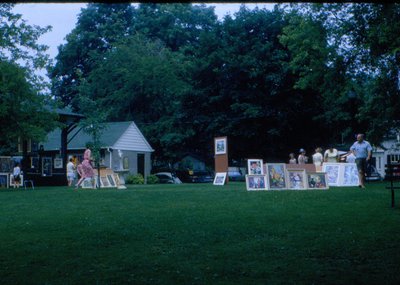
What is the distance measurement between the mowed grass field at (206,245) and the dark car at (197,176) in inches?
1506

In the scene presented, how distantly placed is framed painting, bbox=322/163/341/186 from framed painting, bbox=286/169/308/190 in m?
3.31

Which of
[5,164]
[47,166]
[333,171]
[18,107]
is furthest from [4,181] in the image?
[333,171]

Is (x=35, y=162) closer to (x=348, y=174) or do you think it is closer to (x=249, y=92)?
(x=249, y=92)

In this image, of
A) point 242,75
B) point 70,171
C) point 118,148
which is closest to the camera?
point 70,171

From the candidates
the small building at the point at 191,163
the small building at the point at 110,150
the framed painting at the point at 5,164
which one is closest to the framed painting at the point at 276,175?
the framed painting at the point at 5,164

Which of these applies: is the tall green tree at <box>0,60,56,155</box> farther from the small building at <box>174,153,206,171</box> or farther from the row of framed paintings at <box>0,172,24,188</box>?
the small building at <box>174,153,206,171</box>

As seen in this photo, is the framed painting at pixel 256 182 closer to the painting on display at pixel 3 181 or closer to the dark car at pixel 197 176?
the painting on display at pixel 3 181

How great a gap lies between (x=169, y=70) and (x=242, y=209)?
145 ft

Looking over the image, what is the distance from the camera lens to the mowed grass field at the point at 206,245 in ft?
23.6

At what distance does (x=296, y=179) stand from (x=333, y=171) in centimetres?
380

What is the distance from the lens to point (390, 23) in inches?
525

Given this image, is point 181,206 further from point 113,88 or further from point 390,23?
point 113,88

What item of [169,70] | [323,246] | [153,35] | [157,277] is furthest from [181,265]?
[153,35]

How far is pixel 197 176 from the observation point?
52.3 m
